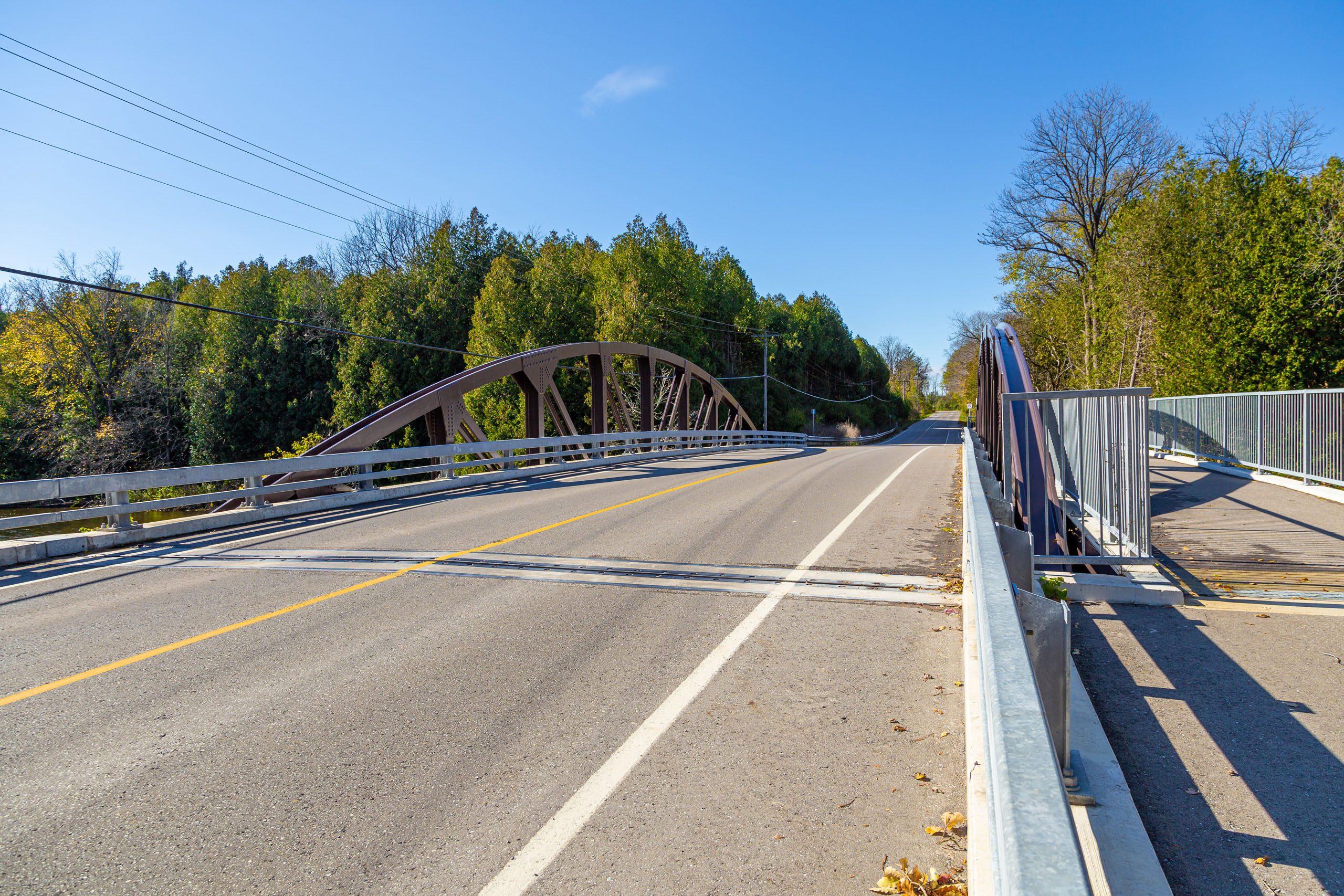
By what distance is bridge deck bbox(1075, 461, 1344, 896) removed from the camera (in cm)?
288

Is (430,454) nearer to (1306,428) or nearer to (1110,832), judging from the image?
(1110,832)

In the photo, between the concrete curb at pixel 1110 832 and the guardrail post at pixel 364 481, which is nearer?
the concrete curb at pixel 1110 832

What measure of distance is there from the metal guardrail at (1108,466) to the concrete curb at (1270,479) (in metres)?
5.04

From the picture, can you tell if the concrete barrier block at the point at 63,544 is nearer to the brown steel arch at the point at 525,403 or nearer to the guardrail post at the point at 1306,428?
the brown steel arch at the point at 525,403

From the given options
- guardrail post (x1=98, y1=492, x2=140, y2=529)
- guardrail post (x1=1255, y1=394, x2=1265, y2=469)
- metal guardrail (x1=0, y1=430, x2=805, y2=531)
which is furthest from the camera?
guardrail post (x1=1255, y1=394, x2=1265, y2=469)

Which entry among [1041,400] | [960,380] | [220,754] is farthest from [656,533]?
[960,380]

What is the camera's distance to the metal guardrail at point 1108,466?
6727 millimetres

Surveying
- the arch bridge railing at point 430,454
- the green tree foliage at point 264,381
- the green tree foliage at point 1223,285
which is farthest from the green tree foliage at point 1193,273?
the green tree foliage at point 264,381

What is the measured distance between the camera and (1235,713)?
4.12 metres

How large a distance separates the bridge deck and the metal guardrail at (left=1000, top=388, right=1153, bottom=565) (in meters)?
0.68

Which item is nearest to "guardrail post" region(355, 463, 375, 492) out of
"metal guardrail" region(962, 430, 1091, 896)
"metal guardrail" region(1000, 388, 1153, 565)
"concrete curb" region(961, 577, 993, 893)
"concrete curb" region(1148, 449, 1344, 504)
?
"metal guardrail" region(1000, 388, 1153, 565)

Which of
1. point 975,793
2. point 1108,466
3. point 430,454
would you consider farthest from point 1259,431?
point 430,454

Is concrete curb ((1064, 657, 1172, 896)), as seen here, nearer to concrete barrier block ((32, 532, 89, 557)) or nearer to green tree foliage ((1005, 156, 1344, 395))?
concrete barrier block ((32, 532, 89, 557))

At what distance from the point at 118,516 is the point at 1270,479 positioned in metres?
19.3
